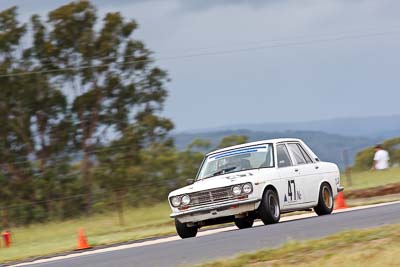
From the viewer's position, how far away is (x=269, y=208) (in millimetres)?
17328

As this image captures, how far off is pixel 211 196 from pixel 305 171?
240 centimetres

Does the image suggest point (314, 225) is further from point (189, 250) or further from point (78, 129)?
point (78, 129)

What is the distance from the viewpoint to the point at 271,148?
18.3m

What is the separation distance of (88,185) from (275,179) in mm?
19937

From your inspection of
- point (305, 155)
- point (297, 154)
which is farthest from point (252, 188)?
point (305, 155)

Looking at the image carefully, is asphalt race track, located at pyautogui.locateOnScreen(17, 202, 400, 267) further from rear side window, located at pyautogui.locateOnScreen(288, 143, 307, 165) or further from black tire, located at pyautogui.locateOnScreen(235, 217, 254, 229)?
rear side window, located at pyautogui.locateOnScreen(288, 143, 307, 165)

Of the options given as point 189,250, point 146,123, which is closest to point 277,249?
point 189,250

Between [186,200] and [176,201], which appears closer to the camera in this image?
[186,200]

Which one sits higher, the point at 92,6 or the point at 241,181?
the point at 92,6

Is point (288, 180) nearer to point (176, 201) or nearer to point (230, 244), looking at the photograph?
point (176, 201)

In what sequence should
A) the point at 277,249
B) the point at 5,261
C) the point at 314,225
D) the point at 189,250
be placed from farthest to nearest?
1. the point at 5,261
2. the point at 314,225
3. the point at 189,250
4. the point at 277,249

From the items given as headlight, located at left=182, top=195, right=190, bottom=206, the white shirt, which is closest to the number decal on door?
headlight, located at left=182, top=195, right=190, bottom=206

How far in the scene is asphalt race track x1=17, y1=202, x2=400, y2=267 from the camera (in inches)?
512

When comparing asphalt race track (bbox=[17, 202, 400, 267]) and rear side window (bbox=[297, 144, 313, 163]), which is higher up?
rear side window (bbox=[297, 144, 313, 163])
